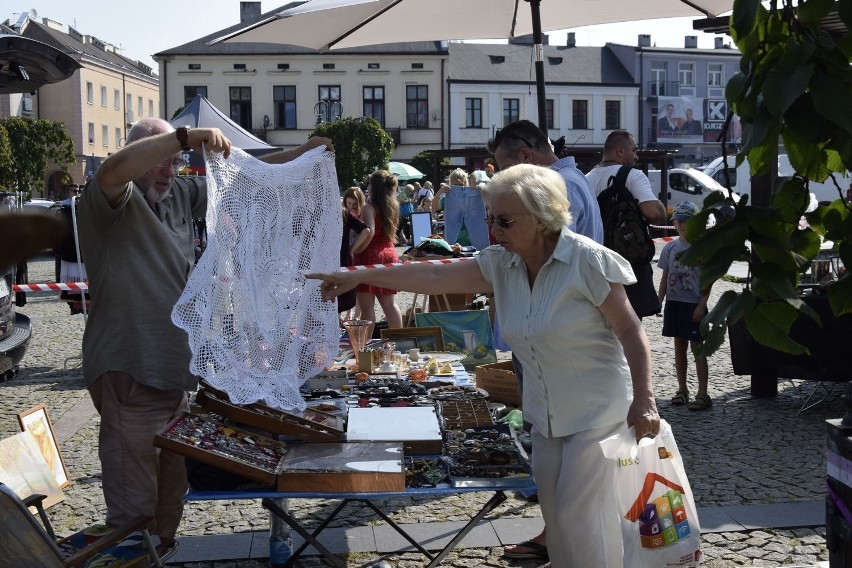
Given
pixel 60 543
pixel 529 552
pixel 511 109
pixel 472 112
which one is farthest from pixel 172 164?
pixel 511 109

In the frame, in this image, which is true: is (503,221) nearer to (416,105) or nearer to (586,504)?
(586,504)

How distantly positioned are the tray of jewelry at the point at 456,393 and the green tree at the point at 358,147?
4039cm

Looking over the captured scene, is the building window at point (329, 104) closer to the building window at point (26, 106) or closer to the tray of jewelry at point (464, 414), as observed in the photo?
the building window at point (26, 106)

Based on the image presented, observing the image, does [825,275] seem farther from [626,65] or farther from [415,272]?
[626,65]

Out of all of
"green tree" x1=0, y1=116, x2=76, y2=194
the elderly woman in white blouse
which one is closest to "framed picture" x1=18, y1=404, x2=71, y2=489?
the elderly woman in white blouse

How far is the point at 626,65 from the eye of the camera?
6906 cm

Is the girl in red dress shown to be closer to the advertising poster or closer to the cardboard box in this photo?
the cardboard box

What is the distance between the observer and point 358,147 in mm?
45656

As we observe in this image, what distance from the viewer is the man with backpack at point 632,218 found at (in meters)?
6.16

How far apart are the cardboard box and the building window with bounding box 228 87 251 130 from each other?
58.0 m

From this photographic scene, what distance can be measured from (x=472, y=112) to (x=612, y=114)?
36.5 feet

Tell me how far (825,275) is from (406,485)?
18.7 ft

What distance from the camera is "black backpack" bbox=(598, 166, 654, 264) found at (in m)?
6.16

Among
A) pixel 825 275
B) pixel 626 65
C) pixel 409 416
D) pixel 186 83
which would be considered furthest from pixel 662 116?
pixel 409 416
